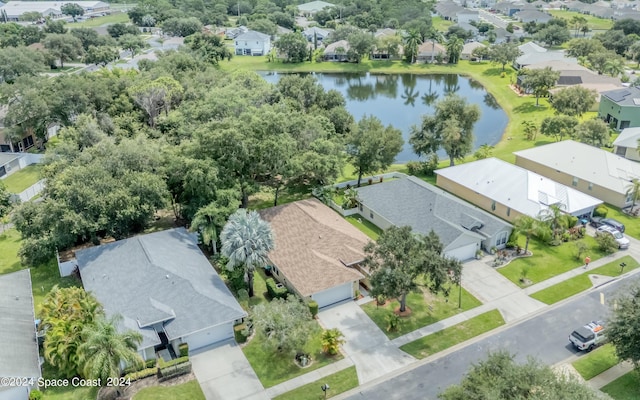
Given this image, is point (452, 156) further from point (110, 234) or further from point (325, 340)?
point (110, 234)

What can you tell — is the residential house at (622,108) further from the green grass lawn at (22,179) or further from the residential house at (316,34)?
the residential house at (316,34)

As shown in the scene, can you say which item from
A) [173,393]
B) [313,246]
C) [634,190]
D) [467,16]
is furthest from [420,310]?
[467,16]

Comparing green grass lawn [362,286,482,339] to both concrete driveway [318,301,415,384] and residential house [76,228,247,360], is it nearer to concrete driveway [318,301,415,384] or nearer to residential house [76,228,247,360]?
concrete driveway [318,301,415,384]

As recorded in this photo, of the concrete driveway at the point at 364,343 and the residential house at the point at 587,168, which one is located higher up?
the residential house at the point at 587,168

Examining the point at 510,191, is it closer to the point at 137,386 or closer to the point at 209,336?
the point at 209,336

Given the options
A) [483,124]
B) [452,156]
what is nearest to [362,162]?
[452,156]

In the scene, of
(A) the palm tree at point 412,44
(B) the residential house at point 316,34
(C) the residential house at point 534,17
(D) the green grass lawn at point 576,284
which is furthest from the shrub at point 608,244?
(C) the residential house at point 534,17
